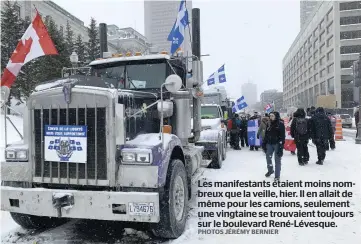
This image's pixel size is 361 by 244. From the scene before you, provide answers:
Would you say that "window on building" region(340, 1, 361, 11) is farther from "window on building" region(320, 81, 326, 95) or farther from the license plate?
the license plate

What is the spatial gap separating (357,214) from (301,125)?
15.7ft

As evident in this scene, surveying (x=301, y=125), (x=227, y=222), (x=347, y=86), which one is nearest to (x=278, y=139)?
(x=301, y=125)

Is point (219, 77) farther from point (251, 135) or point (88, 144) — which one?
point (88, 144)

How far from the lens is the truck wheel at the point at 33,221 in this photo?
5032 millimetres

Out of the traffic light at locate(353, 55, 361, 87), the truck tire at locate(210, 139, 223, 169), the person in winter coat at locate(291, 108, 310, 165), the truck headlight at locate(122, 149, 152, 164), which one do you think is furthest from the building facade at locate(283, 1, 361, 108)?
the truck headlight at locate(122, 149, 152, 164)

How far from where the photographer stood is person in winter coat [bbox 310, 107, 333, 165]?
409 inches

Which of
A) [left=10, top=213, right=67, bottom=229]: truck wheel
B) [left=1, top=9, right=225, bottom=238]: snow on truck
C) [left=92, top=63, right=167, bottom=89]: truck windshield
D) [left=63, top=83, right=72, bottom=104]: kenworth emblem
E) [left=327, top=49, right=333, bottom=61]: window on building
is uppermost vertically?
[left=327, top=49, right=333, bottom=61]: window on building

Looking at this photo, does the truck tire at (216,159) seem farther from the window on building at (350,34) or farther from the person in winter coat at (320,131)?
the window on building at (350,34)

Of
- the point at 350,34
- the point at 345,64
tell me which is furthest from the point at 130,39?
the point at 350,34

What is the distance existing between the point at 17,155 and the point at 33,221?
1.17m

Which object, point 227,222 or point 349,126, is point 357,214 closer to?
point 227,222

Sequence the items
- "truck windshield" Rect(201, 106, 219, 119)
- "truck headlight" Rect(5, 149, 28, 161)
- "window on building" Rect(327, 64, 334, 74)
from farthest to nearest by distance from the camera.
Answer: "window on building" Rect(327, 64, 334, 74) → "truck windshield" Rect(201, 106, 219, 119) → "truck headlight" Rect(5, 149, 28, 161)

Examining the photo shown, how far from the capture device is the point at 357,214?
5836mm

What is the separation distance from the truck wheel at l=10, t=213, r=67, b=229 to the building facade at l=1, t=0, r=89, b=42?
46382mm
